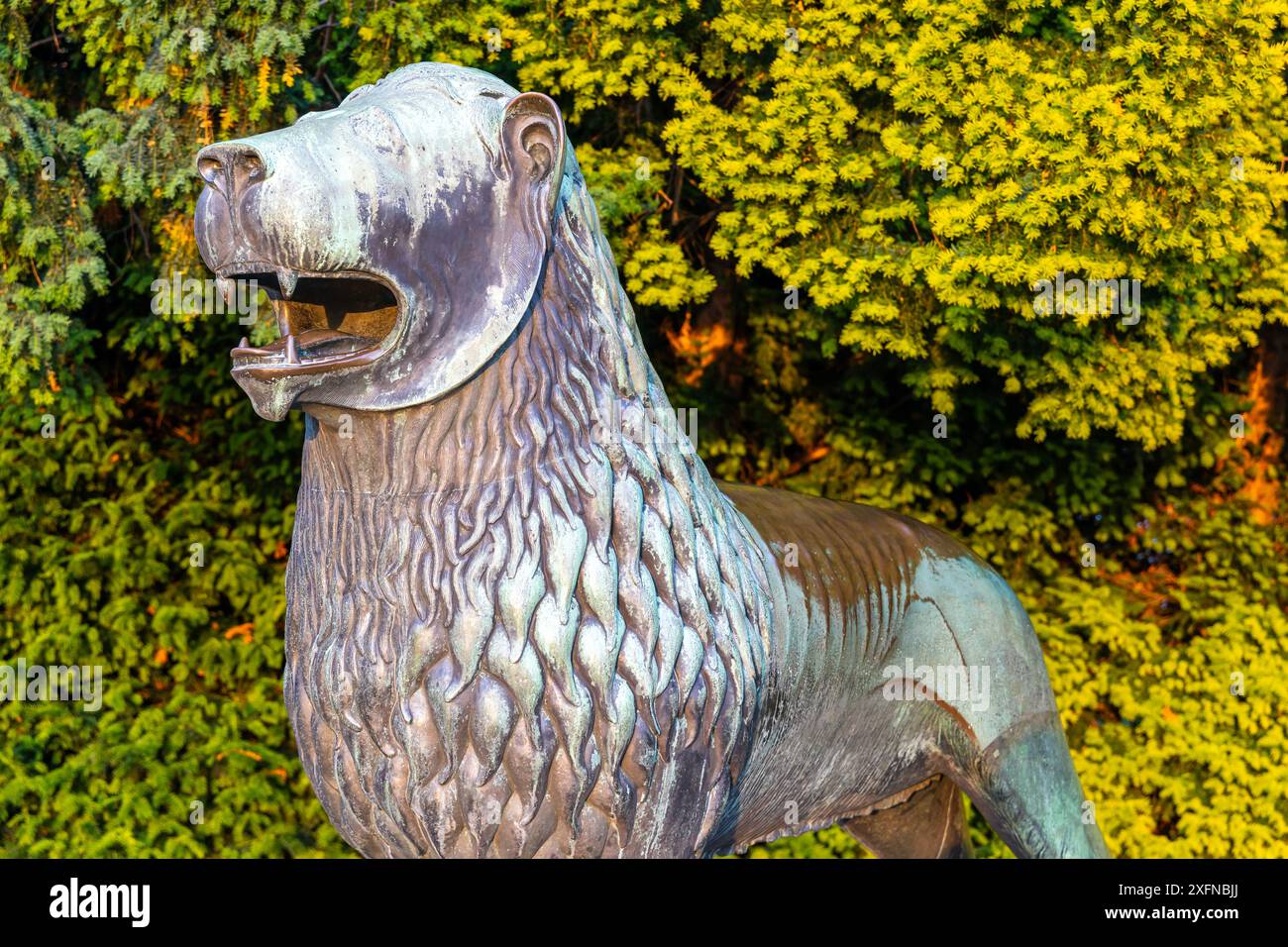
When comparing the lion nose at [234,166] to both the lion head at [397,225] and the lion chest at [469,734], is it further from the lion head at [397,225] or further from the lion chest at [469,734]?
the lion chest at [469,734]

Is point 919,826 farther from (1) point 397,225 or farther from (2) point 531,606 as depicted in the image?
(1) point 397,225

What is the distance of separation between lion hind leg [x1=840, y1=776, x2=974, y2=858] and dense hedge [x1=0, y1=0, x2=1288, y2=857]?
1.76 meters

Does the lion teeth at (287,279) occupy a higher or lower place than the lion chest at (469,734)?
higher

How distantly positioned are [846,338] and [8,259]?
2.90m

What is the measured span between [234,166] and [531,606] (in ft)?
2.78

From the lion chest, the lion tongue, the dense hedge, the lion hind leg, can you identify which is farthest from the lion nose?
the dense hedge

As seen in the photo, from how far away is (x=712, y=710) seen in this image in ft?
9.47

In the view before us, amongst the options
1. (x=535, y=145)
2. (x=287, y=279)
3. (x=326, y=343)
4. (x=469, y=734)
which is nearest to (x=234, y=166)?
(x=287, y=279)

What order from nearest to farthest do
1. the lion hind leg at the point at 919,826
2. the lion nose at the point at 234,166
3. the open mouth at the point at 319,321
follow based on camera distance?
1. the lion nose at the point at 234,166
2. the open mouth at the point at 319,321
3. the lion hind leg at the point at 919,826

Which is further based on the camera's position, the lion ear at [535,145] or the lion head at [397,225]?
the lion ear at [535,145]

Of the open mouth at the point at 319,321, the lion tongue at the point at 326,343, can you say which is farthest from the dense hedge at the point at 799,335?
the lion tongue at the point at 326,343

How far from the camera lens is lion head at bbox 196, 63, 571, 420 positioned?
2.57 metres

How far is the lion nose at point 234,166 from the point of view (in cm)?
253

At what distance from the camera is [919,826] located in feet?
13.6
